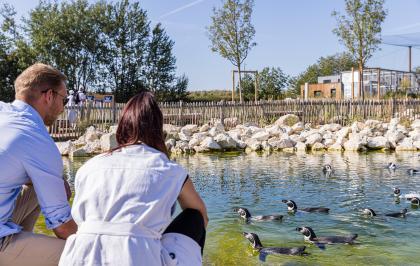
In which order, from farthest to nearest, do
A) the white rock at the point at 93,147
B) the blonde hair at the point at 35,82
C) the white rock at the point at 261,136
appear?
the white rock at the point at 261,136 < the white rock at the point at 93,147 < the blonde hair at the point at 35,82

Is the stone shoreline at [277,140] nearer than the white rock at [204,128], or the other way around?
the stone shoreline at [277,140]

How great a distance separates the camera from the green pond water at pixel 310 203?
5244 millimetres

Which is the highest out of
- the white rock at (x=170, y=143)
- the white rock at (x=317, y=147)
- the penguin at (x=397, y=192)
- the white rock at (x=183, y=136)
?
the white rock at (x=183, y=136)

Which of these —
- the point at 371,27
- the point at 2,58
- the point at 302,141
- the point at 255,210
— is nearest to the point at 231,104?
the point at 302,141

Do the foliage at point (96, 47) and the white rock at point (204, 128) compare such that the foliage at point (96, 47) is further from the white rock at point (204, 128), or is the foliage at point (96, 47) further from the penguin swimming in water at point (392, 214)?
the penguin swimming in water at point (392, 214)

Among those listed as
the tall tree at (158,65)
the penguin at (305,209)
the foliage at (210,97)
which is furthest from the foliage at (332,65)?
the penguin at (305,209)

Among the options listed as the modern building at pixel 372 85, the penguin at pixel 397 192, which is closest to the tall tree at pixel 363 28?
the modern building at pixel 372 85

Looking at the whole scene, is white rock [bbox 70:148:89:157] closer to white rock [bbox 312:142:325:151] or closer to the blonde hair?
white rock [bbox 312:142:325:151]

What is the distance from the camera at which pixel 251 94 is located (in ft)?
111

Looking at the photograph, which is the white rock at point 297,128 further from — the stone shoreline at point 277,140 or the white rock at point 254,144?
the white rock at point 254,144

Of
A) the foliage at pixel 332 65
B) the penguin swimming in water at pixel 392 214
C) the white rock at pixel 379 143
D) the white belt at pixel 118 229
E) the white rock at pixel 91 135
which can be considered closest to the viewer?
the white belt at pixel 118 229

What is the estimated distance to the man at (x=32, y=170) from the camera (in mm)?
2525

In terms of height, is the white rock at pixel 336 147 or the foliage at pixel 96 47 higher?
the foliage at pixel 96 47

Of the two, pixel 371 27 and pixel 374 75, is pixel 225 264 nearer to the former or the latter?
pixel 371 27
